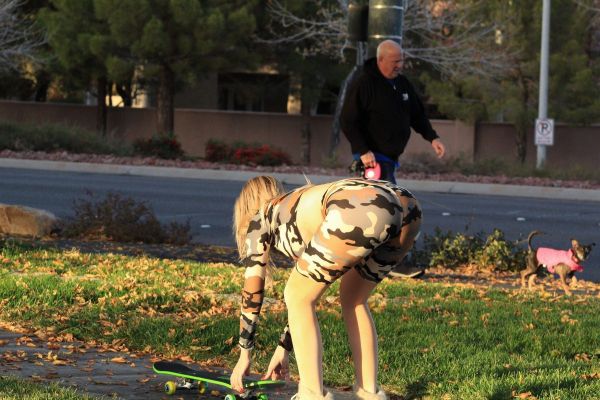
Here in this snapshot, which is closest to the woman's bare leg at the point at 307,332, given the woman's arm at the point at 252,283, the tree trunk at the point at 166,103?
the woman's arm at the point at 252,283

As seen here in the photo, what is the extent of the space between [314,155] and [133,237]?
26866 mm

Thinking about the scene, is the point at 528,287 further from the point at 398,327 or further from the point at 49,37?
the point at 49,37

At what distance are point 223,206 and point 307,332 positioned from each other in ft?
42.2

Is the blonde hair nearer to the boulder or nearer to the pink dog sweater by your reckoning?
the pink dog sweater

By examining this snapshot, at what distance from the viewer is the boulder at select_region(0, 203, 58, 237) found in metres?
13.0

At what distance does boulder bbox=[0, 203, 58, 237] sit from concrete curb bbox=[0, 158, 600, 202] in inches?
438

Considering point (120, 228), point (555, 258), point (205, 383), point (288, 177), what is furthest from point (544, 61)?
point (205, 383)

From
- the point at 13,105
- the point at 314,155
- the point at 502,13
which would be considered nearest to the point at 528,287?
the point at 502,13

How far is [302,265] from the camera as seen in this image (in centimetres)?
520

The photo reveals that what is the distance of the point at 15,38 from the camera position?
33250mm

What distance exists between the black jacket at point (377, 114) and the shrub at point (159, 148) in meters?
21.4

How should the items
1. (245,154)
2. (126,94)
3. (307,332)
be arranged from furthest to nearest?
(126,94) < (245,154) < (307,332)

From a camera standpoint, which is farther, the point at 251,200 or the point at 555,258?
the point at 555,258

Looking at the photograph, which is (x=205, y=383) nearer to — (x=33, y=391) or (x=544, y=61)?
(x=33, y=391)
